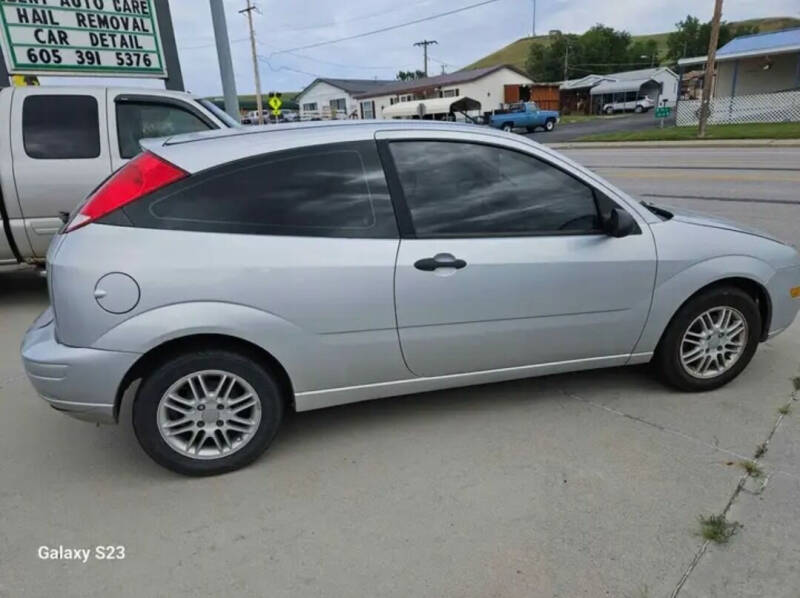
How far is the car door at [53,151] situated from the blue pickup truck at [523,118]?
35.8m

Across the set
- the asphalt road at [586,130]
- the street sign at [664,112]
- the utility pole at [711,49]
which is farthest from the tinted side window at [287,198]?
the street sign at [664,112]

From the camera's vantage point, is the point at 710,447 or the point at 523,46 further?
the point at 523,46

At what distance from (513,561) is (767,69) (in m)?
43.4

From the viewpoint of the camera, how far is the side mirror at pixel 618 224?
3098mm

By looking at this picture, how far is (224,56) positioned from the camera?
8.86 m

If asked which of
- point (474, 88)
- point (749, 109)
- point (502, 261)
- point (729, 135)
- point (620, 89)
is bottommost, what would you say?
point (729, 135)

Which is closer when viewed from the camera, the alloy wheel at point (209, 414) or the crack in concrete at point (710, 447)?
the crack in concrete at point (710, 447)

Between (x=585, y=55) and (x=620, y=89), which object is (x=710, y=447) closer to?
(x=620, y=89)

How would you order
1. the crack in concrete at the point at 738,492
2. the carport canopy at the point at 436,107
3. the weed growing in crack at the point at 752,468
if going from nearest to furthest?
the crack in concrete at the point at 738,492 < the weed growing in crack at the point at 752,468 < the carport canopy at the point at 436,107

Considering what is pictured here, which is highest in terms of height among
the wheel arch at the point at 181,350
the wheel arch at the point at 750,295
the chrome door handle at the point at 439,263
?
the chrome door handle at the point at 439,263

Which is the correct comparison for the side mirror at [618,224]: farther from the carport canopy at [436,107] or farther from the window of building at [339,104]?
the window of building at [339,104]

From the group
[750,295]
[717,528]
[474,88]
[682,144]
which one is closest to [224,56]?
[750,295]

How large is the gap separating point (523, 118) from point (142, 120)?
36.8 m

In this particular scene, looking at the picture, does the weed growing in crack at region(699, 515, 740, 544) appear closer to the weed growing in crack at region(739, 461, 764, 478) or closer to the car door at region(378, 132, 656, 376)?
the weed growing in crack at region(739, 461, 764, 478)
